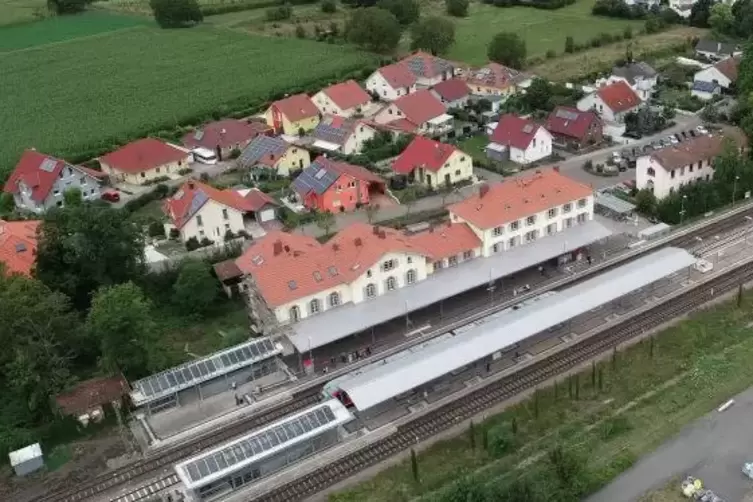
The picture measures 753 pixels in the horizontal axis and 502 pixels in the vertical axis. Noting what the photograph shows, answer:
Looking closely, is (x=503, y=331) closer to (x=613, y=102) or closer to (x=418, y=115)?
(x=418, y=115)

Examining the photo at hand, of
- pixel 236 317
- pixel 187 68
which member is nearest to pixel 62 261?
pixel 236 317

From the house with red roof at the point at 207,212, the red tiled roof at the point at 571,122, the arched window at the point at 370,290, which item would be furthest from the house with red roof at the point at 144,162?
the red tiled roof at the point at 571,122

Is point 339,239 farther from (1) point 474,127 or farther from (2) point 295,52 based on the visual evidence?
(2) point 295,52

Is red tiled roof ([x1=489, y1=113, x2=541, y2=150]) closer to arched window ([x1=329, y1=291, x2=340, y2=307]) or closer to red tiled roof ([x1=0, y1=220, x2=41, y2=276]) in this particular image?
arched window ([x1=329, y1=291, x2=340, y2=307])

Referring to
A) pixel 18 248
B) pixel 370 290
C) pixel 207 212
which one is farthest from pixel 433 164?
pixel 18 248

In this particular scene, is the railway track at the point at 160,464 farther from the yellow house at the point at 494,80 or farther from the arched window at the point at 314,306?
the yellow house at the point at 494,80
